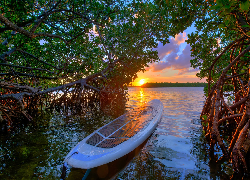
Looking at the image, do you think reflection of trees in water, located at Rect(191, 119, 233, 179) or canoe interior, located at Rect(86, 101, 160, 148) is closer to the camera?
reflection of trees in water, located at Rect(191, 119, 233, 179)

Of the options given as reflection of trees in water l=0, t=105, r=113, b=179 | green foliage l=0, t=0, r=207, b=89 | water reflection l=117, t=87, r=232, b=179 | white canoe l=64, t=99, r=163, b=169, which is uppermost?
green foliage l=0, t=0, r=207, b=89

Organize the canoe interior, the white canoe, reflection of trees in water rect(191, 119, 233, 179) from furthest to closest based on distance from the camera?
1. the canoe interior
2. reflection of trees in water rect(191, 119, 233, 179)
3. the white canoe

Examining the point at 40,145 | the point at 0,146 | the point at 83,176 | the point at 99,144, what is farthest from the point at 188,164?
the point at 0,146

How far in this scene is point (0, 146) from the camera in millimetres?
5891

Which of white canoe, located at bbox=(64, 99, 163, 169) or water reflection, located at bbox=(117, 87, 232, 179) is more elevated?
white canoe, located at bbox=(64, 99, 163, 169)

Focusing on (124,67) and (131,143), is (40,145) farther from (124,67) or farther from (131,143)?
(124,67)

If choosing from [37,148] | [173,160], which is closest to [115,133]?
[173,160]

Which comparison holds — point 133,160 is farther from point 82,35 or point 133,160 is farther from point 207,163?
point 82,35

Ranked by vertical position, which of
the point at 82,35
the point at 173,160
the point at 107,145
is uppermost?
the point at 82,35

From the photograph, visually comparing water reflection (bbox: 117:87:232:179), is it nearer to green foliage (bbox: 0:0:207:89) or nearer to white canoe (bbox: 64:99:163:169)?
white canoe (bbox: 64:99:163:169)

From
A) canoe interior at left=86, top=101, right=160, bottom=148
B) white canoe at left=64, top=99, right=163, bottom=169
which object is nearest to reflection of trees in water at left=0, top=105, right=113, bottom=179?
white canoe at left=64, top=99, right=163, bottom=169

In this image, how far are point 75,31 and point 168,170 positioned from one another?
7.00 m

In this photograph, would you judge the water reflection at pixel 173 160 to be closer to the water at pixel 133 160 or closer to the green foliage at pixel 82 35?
the water at pixel 133 160

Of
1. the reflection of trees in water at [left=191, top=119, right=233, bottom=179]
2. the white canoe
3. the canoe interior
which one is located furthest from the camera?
the canoe interior
